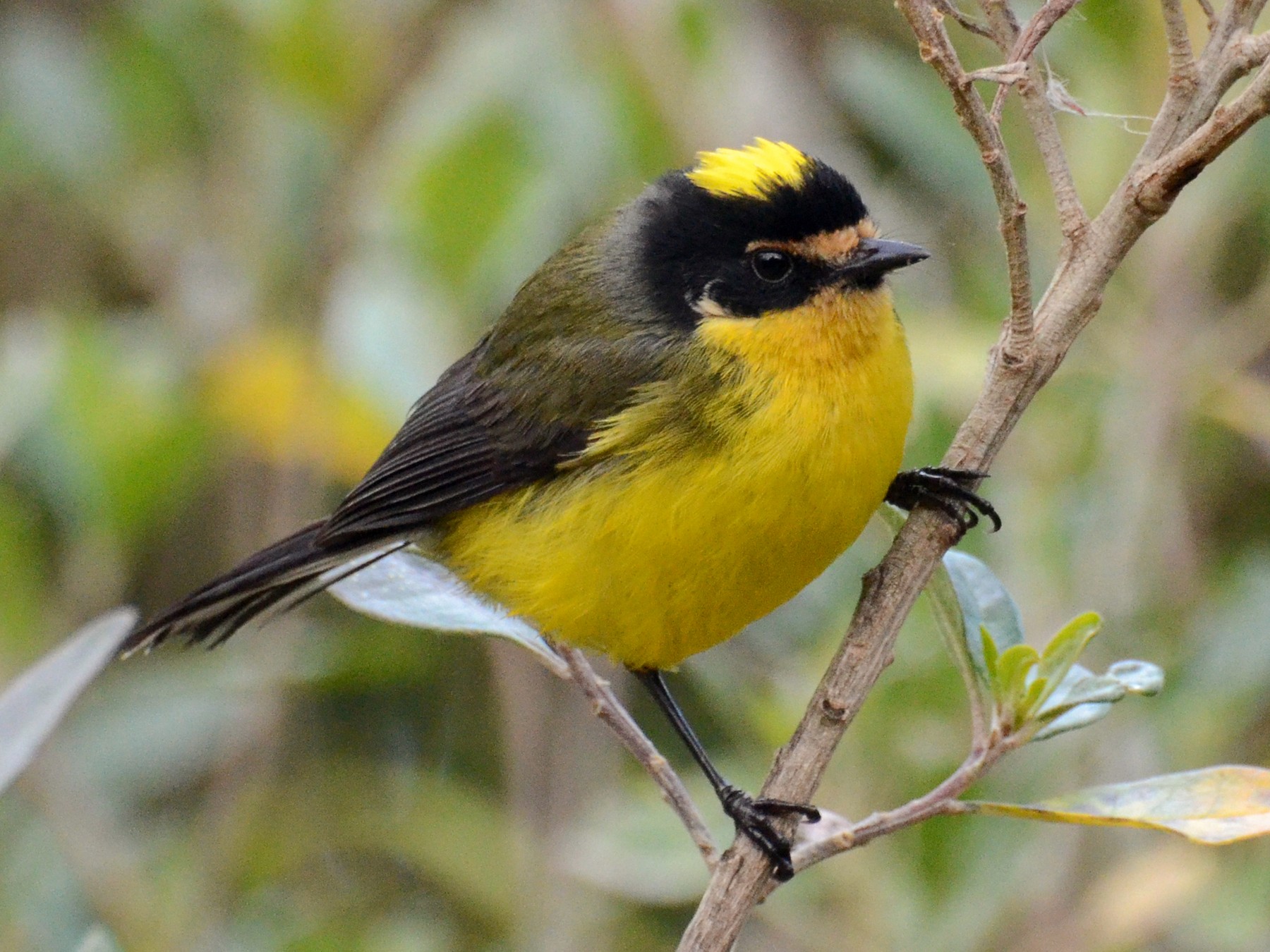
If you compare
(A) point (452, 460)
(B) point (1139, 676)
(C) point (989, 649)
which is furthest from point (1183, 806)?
(A) point (452, 460)

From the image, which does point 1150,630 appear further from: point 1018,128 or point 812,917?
point 1018,128

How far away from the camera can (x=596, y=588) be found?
252 cm

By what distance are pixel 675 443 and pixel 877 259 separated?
40cm

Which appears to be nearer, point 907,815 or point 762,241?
point 907,815

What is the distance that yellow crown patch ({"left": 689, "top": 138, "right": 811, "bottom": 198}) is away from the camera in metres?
2.57

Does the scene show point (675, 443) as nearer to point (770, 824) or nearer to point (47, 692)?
point (770, 824)

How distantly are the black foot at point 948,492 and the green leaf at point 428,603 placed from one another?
54cm

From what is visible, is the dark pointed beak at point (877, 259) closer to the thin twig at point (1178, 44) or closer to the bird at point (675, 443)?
the bird at point (675, 443)

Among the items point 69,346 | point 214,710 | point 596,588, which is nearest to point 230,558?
point 214,710

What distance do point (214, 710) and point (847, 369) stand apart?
5.79ft

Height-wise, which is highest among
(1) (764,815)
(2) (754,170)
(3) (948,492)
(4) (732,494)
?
(2) (754,170)

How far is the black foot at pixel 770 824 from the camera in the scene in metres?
1.93

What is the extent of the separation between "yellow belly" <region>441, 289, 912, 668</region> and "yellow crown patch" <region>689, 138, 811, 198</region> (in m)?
0.21

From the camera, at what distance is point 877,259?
249 centimetres
